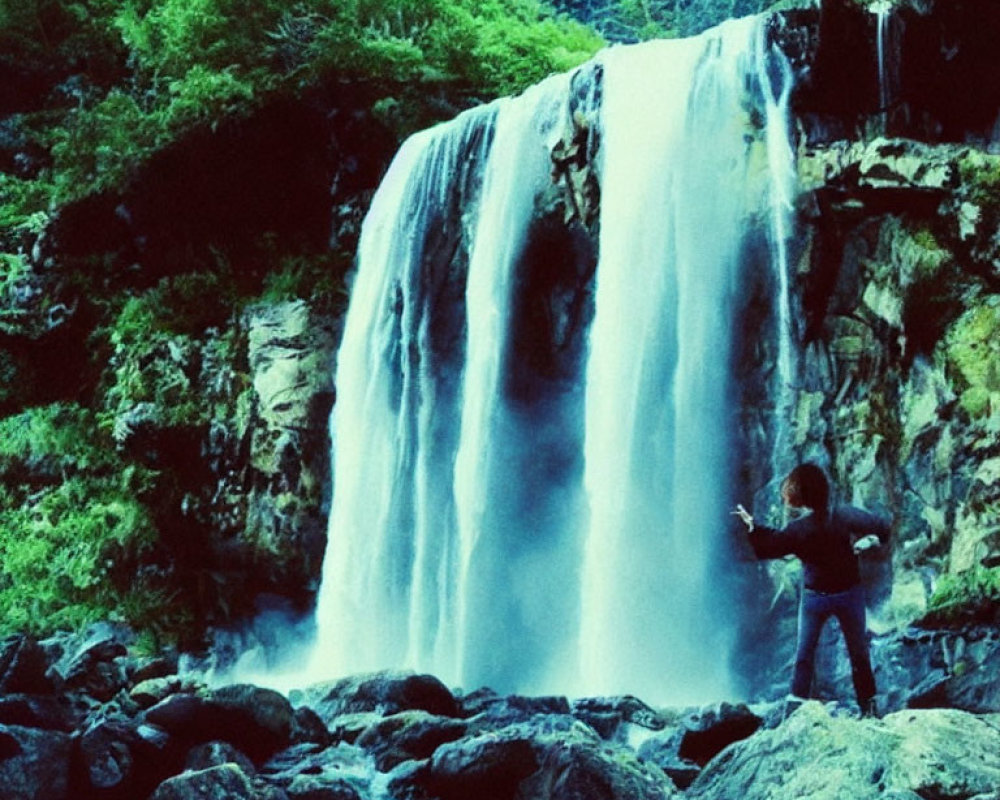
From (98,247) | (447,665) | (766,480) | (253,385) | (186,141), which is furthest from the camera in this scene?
(98,247)

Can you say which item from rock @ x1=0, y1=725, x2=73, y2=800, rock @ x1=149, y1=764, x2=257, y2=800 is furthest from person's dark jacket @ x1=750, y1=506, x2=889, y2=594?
rock @ x1=0, y1=725, x2=73, y2=800

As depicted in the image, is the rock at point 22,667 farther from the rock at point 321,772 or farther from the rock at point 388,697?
the rock at point 388,697

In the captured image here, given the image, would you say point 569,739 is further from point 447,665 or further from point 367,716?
point 447,665

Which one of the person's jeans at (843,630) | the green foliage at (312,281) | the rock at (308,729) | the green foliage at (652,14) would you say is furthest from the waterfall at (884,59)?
the green foliage at (652,14)

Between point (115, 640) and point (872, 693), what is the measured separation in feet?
36.5

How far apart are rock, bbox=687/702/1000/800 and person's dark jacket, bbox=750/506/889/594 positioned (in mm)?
932

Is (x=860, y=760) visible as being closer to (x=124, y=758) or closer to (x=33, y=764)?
(x=124, y=758)

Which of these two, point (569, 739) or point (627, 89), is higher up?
point (627, 89)

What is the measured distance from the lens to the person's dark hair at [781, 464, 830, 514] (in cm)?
569

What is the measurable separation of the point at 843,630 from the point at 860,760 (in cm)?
159

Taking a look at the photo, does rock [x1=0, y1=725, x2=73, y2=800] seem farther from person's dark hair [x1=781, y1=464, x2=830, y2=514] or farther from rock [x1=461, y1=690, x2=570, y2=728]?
person's dark hair [x1=781, y1=464, x2=830, y2=514]

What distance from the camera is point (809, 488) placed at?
224 inches

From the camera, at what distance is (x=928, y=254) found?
10758 millimetres

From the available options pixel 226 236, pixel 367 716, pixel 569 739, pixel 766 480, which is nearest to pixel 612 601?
pixel 766 480
